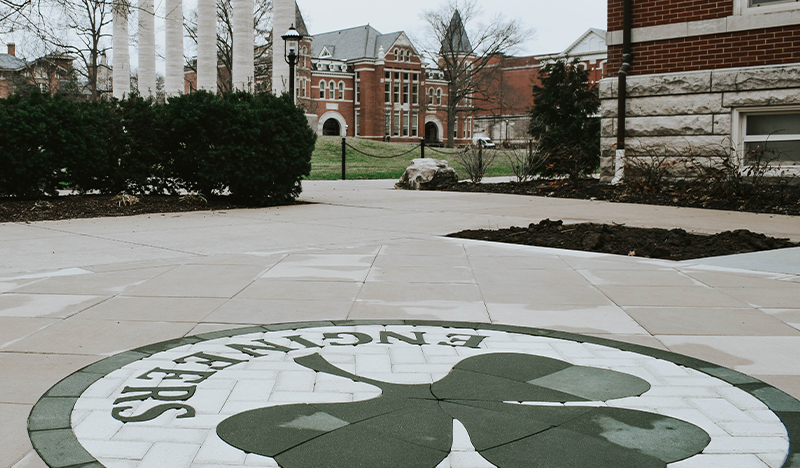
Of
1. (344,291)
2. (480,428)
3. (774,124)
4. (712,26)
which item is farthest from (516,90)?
(480,428)

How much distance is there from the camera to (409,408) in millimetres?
2988

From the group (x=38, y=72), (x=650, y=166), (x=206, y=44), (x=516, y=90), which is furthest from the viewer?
(x=516, y=90)

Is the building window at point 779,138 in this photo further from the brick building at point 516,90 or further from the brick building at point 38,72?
the brick building at point 516,90

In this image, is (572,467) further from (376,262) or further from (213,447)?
(376,262)

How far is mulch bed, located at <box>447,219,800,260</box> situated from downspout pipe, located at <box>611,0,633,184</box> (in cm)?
641

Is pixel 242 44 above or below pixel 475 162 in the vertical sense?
above

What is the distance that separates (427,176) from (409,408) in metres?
15.9

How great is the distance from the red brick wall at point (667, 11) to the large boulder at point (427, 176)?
5673 millimetres

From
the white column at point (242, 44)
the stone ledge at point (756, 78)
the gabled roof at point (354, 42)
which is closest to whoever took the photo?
the stone ledge at point (756, 78)

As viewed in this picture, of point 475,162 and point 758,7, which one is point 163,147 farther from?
point 758,7

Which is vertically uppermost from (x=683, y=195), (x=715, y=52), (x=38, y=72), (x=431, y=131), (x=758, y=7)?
(x=38, y=72)

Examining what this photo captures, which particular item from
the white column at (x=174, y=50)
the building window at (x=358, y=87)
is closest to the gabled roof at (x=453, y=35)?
the building window at (x=358, y=87)

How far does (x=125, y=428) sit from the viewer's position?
2.79 m

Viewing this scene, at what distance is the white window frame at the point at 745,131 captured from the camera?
43.8ft
